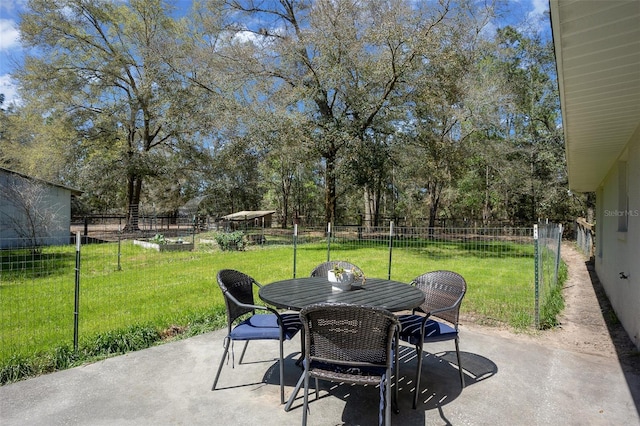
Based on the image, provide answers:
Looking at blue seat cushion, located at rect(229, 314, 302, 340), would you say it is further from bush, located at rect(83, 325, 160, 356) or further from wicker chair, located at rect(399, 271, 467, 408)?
bush, located at rect(83, 325, 160, 356)

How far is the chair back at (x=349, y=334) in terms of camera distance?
2.01 metres

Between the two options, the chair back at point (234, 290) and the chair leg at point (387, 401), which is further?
the chair back at point (234, 290)

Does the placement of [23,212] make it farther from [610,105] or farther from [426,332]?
[610,105]

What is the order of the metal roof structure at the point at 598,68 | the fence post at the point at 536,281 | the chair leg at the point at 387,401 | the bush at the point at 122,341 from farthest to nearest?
the fence post at the point at 536,281, the bush at the point at 122,341, the chair leg at the point at 387,401, the metal roof structure at the point at 598,68

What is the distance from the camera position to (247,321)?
2986mm

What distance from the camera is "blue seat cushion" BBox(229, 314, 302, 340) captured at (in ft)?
8.67

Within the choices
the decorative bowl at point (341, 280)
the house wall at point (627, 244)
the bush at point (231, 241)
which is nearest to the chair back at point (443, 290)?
the decorative bowl at point (341, 280)

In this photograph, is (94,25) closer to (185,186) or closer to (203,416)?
(185,186)

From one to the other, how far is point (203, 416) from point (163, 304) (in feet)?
10.1

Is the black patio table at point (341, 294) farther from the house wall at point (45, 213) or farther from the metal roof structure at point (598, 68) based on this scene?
the house wall at point (45, 213)

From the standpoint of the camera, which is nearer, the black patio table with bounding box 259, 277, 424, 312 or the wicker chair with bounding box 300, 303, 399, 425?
the wicker chair with bounding box 300, 303, 399, 425

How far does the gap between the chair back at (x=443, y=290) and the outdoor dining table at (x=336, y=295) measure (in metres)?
0.19

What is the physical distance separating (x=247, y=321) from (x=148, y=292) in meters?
3.50

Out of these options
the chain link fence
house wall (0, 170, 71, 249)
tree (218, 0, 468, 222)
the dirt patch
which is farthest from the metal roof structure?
house wall (0, 170, 71, 249)
